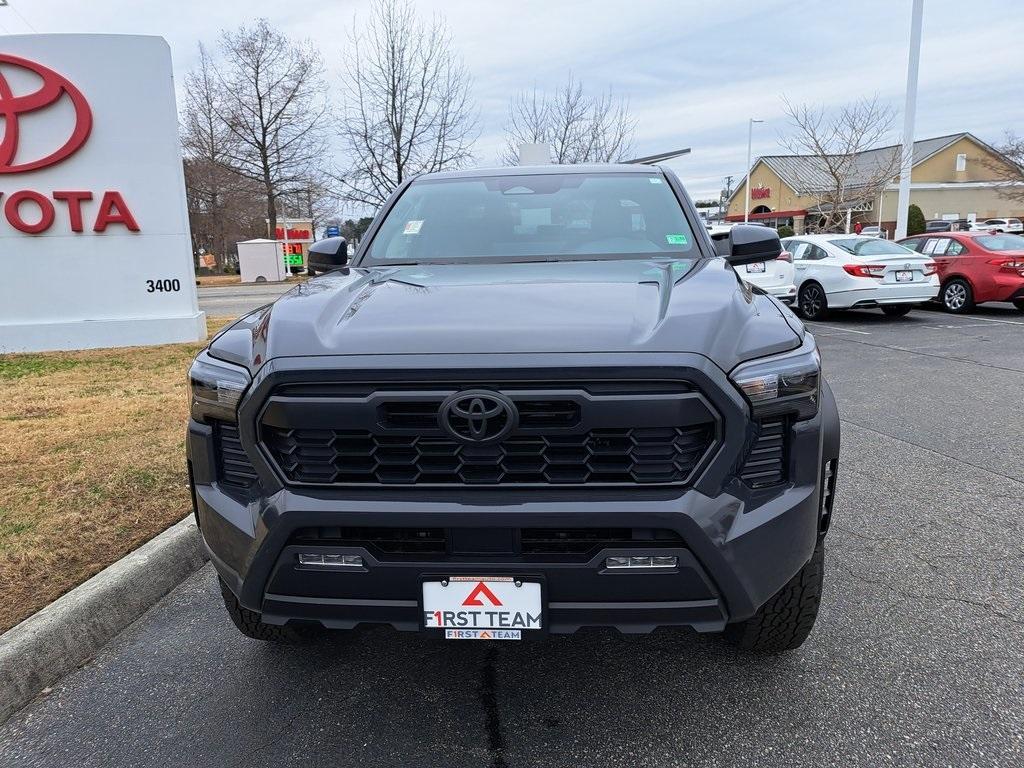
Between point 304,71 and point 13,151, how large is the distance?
26.6m

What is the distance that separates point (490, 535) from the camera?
203 centimetres

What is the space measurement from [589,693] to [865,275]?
1252 centimetres

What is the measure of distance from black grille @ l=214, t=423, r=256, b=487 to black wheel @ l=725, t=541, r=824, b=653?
1.56 m

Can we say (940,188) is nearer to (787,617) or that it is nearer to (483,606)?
(787,617)

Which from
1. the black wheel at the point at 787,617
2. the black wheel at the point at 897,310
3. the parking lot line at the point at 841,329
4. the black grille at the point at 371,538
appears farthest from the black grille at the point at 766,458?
the black wheel at the point at 897,310

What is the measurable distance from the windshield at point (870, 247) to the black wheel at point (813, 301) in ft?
2.74

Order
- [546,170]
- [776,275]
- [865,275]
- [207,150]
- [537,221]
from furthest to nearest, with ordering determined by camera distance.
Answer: [207,150]
[776,275]
[865,275]
[546,170]
[537,221]

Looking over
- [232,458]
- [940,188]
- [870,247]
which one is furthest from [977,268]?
[940,188]

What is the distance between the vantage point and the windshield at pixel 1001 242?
1407 centimetres

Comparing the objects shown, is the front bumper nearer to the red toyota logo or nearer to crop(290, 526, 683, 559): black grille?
crop(290, 526, 683, 559): black grille

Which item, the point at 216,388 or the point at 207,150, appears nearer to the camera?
the point at 216,388

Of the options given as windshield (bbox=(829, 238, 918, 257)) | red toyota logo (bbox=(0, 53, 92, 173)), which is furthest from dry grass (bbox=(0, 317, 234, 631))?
windshield (bbox=(829, 238, 918, 257))

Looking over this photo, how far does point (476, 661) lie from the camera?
2795 mm

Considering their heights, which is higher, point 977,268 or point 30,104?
point 30,104
